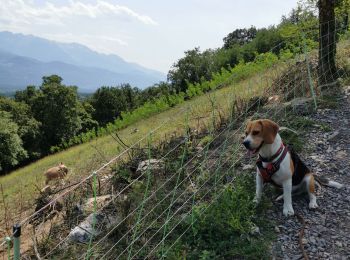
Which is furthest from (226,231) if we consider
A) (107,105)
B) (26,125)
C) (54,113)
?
(107,105)

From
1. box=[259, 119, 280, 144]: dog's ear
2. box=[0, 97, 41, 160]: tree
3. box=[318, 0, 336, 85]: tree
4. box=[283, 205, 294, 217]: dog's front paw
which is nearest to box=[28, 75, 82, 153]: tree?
box=[0, 97, 41, 160]: tree

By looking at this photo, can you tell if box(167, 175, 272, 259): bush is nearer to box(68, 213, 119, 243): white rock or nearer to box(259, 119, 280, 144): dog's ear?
box(259, 119, 280, 144): dog's ear

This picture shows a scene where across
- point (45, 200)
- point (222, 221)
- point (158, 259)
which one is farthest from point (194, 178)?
point (45, 200)

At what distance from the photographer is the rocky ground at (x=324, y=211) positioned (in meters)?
4.62

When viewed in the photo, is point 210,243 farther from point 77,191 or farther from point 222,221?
point 77,191

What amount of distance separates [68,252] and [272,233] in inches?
95.1

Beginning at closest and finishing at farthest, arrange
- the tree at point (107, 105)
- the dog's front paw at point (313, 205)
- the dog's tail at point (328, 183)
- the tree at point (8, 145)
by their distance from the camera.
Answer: the dog's front paw at point (313, 205) < the dog's tail at point (328, 183) < the tree at point (8, 145) < the tree at point (107, 105)

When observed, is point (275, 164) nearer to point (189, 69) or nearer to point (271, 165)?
point (271, 165)

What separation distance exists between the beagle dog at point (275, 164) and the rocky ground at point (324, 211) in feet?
0.61

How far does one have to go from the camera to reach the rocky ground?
4.62 meters

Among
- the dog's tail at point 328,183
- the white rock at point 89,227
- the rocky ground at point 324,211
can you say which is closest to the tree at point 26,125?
the rocky ground at point 324,211

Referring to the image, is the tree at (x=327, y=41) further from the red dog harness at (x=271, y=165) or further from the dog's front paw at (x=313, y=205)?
the red dog harness at (x=271, y=165)

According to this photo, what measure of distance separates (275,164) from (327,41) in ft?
20.0

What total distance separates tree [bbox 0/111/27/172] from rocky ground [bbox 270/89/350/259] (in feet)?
112
